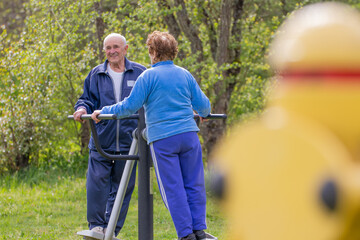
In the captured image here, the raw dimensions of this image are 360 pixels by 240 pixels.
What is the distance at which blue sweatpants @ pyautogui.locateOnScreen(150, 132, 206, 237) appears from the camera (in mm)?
3607

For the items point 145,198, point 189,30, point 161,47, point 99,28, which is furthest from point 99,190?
point 99,28

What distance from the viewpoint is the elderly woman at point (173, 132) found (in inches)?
141

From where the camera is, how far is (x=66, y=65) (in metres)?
9.81

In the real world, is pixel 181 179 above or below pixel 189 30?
below

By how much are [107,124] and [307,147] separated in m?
4.38

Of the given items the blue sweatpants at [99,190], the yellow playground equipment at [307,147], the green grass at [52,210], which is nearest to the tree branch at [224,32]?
the green grass at [52,210]

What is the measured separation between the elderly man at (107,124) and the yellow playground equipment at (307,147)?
4223 millimetres

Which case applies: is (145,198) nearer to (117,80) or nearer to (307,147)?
(117,80)

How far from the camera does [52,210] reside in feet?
22.8

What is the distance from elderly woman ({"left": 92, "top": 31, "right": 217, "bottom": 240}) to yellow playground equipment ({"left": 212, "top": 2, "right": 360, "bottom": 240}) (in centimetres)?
272

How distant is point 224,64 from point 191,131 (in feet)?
18.4

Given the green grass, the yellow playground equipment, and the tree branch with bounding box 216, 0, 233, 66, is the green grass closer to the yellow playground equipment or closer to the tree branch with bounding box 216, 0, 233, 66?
the tree branch with bounding box 216, 0, 233, 66

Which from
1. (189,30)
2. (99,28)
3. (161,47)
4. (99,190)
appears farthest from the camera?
(99,28)

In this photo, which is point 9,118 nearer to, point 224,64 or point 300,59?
point 224,64
